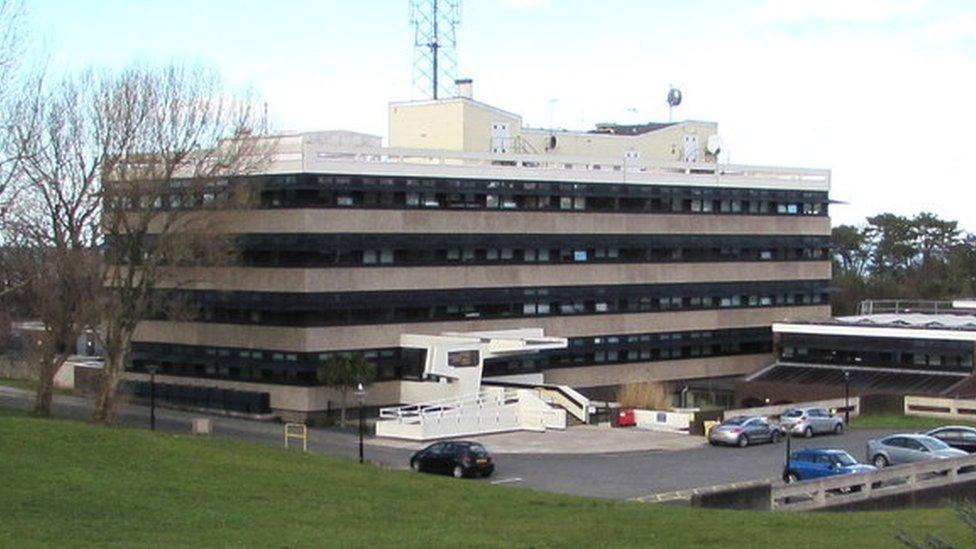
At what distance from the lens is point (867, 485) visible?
35625 mm

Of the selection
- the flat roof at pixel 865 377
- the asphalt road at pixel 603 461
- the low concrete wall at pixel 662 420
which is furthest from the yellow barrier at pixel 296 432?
the flat roof at pixel 865 377

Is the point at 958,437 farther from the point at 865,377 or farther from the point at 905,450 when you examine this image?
the point at 865,377

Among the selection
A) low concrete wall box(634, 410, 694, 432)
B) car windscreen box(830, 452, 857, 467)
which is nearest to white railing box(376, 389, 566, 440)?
low concrete wall box(634, 410, 694, 432)

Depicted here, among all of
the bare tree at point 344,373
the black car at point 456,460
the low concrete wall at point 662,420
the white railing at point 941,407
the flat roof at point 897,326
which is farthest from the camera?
the flat roof at point 897,326

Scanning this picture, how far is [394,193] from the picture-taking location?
2589 inches

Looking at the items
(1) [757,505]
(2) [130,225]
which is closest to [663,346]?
(2) [130,225]

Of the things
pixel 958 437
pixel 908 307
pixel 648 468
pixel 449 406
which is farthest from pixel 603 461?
pixel 908 307

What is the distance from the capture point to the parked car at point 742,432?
2188 inches

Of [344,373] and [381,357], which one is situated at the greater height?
[381,357]

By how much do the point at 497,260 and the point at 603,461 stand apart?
69.9ft

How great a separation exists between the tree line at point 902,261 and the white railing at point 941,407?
177ft

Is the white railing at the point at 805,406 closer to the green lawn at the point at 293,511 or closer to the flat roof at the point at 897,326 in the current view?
the flat roof at the point at 897,326

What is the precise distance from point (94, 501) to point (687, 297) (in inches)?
2327

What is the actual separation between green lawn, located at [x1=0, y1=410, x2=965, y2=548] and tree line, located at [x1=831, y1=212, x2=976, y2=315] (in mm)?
95365
